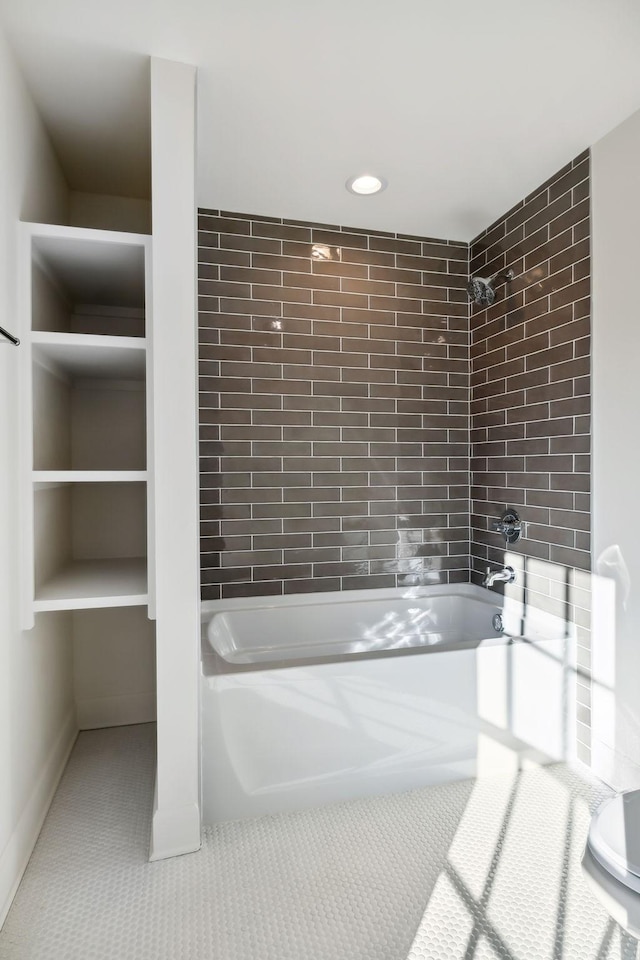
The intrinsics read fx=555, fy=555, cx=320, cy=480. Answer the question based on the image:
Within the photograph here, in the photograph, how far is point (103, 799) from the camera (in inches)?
84.4

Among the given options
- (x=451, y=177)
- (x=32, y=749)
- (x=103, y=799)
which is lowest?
(x=103, y=799)

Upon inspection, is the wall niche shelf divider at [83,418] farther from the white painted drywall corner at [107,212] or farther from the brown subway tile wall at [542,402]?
the brown subway tile wall at [542,402]

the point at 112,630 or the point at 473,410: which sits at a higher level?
the point at 473,410

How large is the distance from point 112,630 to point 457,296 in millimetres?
2613

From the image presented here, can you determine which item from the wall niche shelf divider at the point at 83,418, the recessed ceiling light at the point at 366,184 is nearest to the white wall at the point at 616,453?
the recessed ceiling light at the point at 366,184

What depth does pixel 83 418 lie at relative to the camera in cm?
268

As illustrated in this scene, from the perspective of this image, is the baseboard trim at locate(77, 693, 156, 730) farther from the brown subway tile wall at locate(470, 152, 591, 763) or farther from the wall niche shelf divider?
the brown subway tile wall at locate(470, 152, 591, 763)

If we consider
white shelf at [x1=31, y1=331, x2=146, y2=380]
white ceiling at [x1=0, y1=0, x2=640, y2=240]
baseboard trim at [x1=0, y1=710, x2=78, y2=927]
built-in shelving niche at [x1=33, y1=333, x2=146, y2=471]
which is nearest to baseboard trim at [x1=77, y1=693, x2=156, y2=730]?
baseboard trim at [x1=0, y1=710, x2=78, y2=927]

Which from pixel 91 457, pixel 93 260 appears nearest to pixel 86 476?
pixel 93 260

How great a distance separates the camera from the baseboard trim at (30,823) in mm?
1597

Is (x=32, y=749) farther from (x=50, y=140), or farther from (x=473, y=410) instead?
(x=473, y=410)

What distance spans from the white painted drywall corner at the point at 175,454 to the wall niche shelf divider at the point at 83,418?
69 millimetres

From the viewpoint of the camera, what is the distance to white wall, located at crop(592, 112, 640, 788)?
82.3 inches

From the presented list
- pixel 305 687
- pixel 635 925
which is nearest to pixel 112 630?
pixel 305 687
